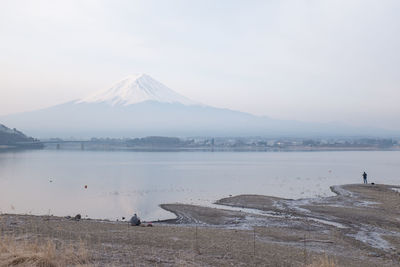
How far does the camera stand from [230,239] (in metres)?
9.56

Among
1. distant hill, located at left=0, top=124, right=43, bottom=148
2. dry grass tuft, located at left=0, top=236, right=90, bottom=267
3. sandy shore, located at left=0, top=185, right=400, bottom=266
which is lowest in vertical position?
sandy shore, located at left=0, top=185, right=400, bottom=266

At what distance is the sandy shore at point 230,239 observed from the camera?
6.38m

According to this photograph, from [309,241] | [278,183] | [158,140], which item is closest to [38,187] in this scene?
[278,183]

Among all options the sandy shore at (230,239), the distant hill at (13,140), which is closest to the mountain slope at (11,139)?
the distant hill at (13,140)

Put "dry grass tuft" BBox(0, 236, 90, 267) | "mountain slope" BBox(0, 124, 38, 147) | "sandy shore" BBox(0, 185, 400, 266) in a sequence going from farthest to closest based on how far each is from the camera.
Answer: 1. "mountain slope" BBox(0, 124, 38, 147)
2. "sandy shore" BBox(0, 185, 400, 266)
3. "dry grass tuft" BBox(0, 236, 90, 267)

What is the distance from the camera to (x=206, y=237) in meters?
9.68

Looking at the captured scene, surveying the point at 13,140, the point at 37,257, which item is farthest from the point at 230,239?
the point at 13,140

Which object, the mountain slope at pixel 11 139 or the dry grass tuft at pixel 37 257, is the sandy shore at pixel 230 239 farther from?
the mountain slope at pixel 11 139

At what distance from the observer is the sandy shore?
6.38 meters

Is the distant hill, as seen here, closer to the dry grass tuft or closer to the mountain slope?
the mountain slope

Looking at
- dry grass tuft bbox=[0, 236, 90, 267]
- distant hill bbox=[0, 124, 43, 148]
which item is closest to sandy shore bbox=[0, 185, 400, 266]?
dry grass tuft bbox=[0, 236, 90, 267]

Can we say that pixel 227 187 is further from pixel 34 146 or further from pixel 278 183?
pixel 34 146

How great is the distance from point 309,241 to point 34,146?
102 meters

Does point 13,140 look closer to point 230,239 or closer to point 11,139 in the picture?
point 11,139
